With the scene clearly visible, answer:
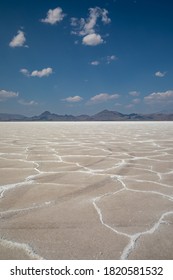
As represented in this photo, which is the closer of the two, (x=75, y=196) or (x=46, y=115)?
(x=75, y=196)

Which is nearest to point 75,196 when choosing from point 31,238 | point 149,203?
point 149,203

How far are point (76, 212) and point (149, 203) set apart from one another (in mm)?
757

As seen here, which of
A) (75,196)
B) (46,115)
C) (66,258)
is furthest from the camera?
(46,115)

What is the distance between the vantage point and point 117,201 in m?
2.78

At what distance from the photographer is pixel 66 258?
1.78 metres

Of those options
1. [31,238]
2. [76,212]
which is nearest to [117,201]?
[76,212]

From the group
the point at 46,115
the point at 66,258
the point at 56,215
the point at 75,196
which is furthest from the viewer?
the point at 46,115

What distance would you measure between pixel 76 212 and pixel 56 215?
188 mm

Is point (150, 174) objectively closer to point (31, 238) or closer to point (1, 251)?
point (31, 238)
